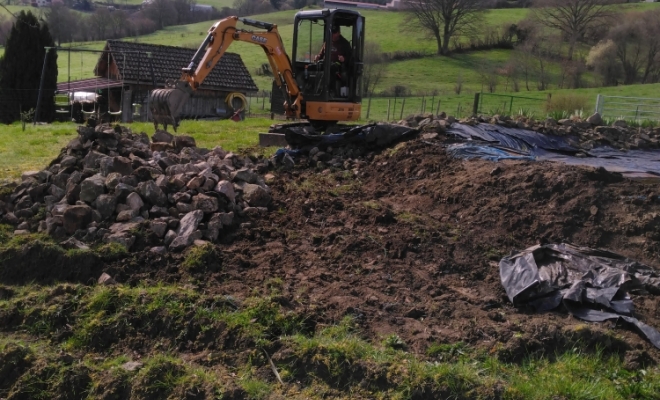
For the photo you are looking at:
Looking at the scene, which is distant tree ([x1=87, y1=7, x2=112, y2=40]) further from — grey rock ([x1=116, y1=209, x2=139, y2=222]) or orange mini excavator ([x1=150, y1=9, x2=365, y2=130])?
grey rock ([x1=116, y1=209, x2=139, y2=222])

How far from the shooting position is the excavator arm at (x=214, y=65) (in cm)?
1024

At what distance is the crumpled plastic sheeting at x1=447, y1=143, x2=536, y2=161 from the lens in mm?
9391

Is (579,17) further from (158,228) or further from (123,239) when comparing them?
(123,239)

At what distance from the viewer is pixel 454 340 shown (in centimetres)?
452

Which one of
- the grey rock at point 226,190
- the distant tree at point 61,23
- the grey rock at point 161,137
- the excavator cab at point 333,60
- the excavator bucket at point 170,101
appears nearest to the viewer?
the grey rock at point 226,190

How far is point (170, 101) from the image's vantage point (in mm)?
10102

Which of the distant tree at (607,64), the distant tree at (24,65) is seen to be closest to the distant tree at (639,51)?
the distant tree at (607,64)

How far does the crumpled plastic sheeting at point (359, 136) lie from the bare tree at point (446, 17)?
41.5m

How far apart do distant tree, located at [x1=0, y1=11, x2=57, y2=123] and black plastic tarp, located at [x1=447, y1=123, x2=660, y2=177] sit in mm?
19192

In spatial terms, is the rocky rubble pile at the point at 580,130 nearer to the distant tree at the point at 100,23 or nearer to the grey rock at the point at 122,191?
the grey rock at the point at 122,191

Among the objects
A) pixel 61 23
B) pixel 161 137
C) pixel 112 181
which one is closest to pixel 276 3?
pixel 61 23

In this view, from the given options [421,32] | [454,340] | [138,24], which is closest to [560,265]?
[454,340]

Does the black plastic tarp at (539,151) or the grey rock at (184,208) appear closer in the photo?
the grey rock at (184,208)

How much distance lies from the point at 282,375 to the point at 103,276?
221 cm
